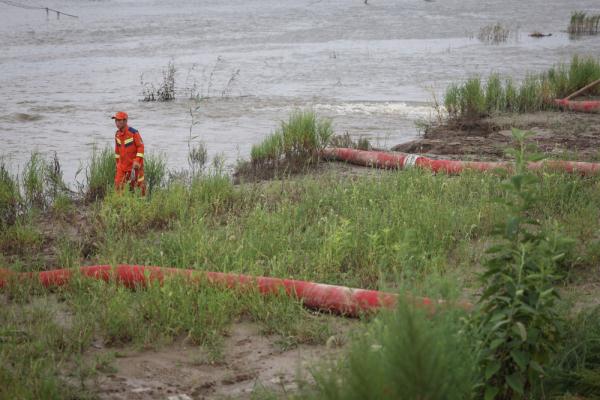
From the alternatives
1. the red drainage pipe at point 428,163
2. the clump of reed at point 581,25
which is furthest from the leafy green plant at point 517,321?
the clump of reed at point 581,25

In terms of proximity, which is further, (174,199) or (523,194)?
(174,199)

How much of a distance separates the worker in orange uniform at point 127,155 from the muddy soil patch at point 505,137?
4328mm

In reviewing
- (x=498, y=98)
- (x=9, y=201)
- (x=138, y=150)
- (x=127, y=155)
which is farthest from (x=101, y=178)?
(x=498, y=98)

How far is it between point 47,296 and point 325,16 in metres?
33.8

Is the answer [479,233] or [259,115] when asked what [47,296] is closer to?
[479,233]

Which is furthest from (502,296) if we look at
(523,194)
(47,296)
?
(47,296)

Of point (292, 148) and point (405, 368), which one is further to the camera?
point (292, 148)

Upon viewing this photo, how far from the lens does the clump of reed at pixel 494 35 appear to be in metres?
28.0

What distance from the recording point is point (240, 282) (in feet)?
19.1

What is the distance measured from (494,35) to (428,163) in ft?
65.5

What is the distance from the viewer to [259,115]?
Result: 16.1 m

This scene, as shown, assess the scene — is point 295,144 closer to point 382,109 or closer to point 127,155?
point 127,155

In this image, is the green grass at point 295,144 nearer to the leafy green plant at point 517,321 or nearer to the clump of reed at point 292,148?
the clump of reed at point 292,148

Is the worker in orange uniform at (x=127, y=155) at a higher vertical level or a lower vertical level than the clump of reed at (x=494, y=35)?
lower
